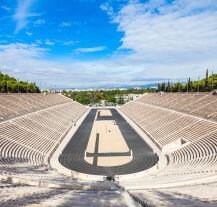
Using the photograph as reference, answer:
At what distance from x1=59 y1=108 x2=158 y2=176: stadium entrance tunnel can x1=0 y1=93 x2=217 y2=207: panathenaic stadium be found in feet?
0.30

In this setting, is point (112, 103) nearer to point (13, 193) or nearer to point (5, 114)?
point (5, 114)

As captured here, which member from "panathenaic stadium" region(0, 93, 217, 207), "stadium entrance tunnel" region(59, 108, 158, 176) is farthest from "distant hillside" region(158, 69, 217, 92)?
"stadium entrance tunnel" region(59, 108, 158, 176)

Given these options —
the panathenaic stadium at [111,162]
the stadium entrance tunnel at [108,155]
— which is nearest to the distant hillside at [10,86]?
the panathenaic stadium at [111,162]

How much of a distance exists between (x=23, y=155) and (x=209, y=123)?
21809 millimetres

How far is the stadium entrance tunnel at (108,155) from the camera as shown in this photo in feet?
88.8

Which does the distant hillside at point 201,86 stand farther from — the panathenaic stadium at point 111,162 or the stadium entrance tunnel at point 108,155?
the stadium entrance tunnel at point 108,155

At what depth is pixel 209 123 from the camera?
3575 centimetres

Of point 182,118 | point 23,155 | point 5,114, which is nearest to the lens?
point 23,155

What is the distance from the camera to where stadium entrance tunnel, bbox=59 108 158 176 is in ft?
88.8

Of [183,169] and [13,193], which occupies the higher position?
[13,193]

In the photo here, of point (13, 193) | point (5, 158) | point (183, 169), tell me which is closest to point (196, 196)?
point (13, 193)

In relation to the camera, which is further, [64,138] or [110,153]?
[64,138]

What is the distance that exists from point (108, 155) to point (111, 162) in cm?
280

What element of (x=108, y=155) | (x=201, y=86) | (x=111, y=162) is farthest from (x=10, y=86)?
(x=111, y=162)
